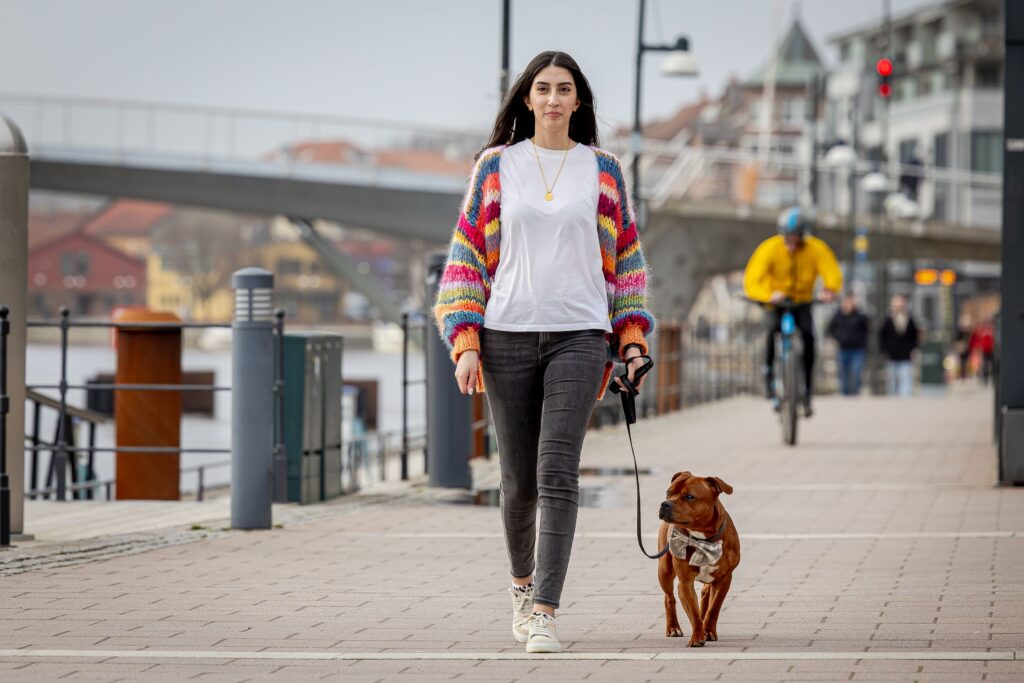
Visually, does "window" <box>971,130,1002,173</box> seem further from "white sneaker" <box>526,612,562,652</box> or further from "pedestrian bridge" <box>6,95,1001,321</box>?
"white sneaker" <box>526,612,562,652</box>

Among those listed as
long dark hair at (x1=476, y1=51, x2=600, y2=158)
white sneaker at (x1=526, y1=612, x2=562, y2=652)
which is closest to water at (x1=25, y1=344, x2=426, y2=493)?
long dark hair at (x1=476, y1=51, x2=600, y2=158)

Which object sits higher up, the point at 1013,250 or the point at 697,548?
the point at 1013,250

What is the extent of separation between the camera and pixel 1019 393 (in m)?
11.5

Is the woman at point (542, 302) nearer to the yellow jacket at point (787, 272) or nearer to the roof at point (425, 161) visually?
the yellow jacket at point (787, 272)

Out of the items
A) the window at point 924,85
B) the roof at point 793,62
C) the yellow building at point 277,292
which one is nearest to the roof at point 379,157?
the window at point 924,85

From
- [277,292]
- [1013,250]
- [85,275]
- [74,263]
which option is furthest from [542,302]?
[277,292]

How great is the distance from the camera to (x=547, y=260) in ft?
19.2

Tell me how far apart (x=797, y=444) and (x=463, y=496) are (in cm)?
509

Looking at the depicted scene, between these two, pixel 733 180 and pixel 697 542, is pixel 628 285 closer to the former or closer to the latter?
pixel 697 542

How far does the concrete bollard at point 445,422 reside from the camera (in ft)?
39.7

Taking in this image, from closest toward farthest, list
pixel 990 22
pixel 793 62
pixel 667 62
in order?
pixel 667 62 → pixel 990 22 → pixel 793 62

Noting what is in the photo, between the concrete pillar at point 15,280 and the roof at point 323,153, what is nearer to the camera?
the concrete pillar at point 15,280

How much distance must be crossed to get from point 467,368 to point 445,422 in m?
6.35

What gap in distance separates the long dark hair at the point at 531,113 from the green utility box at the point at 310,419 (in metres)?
5.13
